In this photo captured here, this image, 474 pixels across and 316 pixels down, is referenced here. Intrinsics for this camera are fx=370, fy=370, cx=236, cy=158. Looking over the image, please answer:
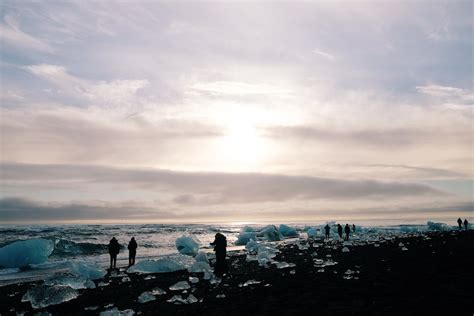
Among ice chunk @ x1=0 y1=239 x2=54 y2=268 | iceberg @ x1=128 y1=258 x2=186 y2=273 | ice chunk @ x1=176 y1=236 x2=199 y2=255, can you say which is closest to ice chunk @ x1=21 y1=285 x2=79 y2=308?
iceberg @ x1=128 y1=258 x2=186 y2=273

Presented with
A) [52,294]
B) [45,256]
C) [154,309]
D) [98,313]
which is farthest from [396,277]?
[45,256]

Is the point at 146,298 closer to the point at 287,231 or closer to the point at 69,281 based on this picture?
the point at 69,281

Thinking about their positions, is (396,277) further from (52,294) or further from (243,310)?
(52,294)

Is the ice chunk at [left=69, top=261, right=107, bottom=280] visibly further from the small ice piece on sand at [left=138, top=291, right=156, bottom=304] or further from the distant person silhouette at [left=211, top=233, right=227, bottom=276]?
the small ice piece on sand at [left=138, top=291, right=156, bottom=304]

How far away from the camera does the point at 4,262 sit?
26531 mm

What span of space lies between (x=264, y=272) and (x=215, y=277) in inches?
86.5

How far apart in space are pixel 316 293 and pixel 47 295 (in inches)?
331

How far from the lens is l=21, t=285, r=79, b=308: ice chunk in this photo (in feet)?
37.8

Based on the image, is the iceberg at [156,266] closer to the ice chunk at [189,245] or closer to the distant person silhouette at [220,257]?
the distant person silhouette at [220,257]

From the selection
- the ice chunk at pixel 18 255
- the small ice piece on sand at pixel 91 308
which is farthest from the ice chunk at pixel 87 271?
the ice chunk at pixel 18 255

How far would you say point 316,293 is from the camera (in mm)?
10617

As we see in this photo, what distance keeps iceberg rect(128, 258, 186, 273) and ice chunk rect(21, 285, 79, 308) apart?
663cm

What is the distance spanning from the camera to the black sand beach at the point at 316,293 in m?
8.69

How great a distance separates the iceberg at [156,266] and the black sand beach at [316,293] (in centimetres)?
289
